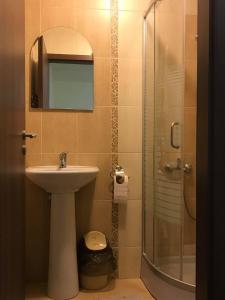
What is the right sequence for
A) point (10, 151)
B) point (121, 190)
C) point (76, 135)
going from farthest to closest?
point (76, 135)
point (121, 190)
point (10, 151)

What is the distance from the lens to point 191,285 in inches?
68.5

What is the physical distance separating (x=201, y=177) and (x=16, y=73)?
955mm

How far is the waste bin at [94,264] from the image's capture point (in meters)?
2.10

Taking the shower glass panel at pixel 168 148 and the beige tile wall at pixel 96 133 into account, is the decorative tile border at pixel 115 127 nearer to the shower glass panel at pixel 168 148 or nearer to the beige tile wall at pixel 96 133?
the beige tile wall at pixel 96 133

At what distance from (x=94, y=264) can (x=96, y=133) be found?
3.14ft

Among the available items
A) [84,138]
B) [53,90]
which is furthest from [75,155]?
[53,90]

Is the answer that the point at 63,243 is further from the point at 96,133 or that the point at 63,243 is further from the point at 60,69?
the point at 60,69

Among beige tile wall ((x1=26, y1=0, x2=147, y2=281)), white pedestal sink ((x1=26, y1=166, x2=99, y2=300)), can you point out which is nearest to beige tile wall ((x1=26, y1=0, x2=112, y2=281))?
beige tile wall ((x1=26, y1=0, x2=147, y2=281))

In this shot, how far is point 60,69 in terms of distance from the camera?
226 cm

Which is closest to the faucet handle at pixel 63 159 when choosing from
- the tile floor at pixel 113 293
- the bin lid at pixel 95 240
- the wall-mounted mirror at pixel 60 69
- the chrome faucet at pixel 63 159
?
the chrome faucet at pixel 63 159

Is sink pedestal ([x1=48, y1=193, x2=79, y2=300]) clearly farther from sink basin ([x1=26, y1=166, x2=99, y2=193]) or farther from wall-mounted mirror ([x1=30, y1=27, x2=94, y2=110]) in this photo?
wall-mounted mirror ([x1=30, y1=27, x2=94, y2=110])

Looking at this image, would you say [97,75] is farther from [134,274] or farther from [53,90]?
[134,274]

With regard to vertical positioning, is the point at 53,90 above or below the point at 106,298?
above

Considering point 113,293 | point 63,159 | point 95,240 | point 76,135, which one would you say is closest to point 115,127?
point 76,135
